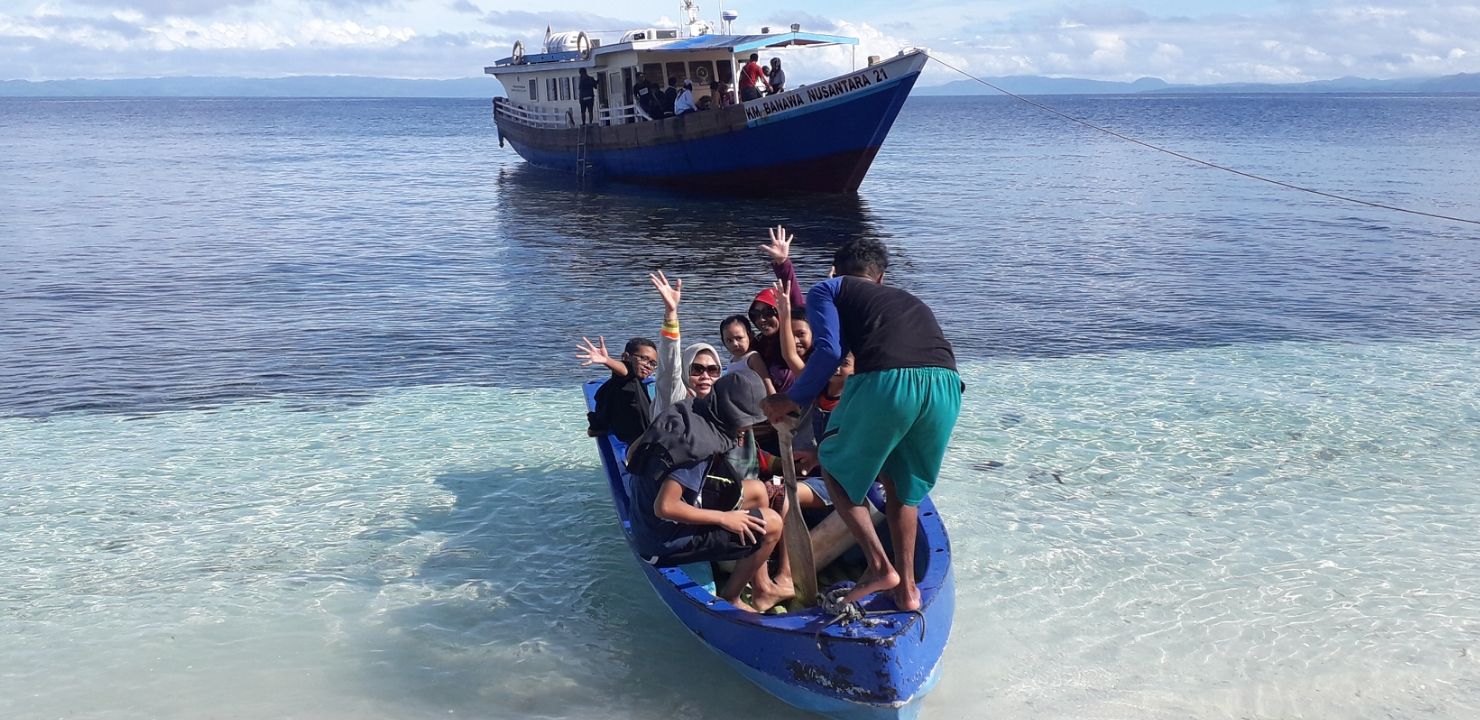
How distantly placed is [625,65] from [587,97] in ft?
6.91

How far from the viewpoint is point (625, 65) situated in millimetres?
28016

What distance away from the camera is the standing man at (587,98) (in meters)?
29.4

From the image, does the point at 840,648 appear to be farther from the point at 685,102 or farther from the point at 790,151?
the point at 685,102

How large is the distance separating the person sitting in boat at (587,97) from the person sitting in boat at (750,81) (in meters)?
5.06

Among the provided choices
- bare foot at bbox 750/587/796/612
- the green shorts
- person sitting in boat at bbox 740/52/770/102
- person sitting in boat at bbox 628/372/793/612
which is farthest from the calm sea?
person sitting in boat at bbox 740/52/770/102

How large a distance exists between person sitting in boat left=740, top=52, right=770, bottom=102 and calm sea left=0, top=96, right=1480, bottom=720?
528cm

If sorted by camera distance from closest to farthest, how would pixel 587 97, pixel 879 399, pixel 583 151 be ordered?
pixel 879 399, pixel 587 97, pixel 583 151

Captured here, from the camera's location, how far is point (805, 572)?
5.39 meters

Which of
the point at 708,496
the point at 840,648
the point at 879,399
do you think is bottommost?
the point at 840,648

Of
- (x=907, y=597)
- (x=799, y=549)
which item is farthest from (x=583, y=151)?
(x=907, y=597)

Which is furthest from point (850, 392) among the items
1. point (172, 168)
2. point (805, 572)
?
point (172, 168)

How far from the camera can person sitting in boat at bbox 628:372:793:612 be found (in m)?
5.19

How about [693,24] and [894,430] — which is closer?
[894,430]

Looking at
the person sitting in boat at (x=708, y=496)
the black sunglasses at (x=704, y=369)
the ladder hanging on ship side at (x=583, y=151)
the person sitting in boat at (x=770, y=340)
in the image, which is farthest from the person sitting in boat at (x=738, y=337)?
the ladder hanging on ship side at (x=583, y=151)
